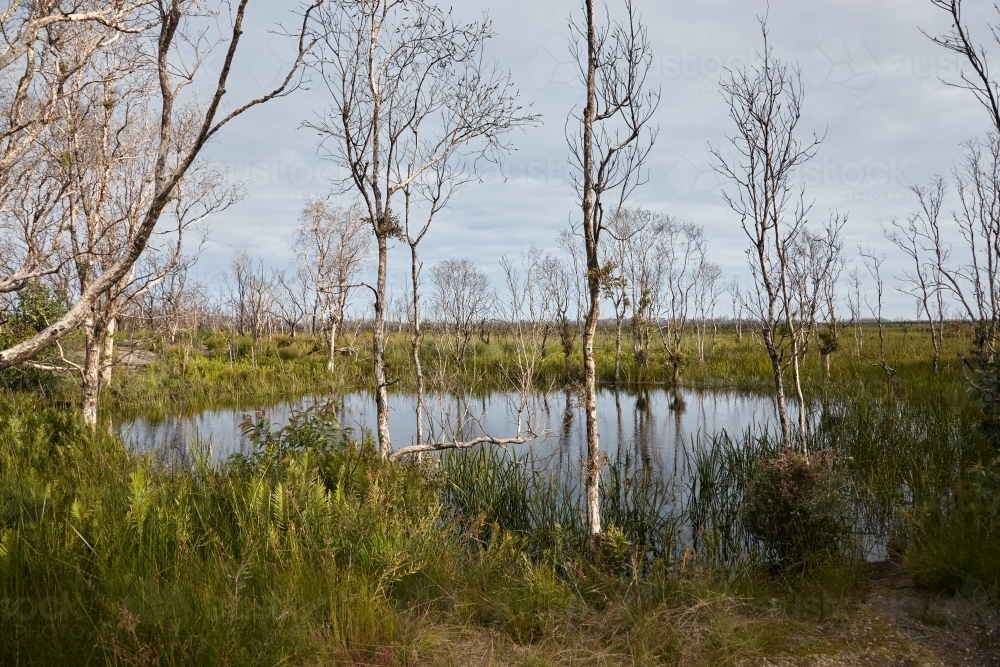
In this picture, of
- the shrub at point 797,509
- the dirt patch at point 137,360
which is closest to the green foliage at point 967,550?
the shrub at point 797,509

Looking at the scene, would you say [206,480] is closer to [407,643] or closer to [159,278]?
[159,278]

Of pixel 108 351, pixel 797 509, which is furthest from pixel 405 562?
pixel 108 351

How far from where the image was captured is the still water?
11.2 m

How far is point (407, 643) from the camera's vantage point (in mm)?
3467

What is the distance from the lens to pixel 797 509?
621cm

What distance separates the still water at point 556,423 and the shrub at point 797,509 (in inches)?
125

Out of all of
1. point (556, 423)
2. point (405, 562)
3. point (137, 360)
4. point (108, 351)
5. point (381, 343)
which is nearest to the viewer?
point (405, 562)

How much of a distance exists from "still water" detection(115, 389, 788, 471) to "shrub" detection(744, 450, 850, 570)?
3.18m

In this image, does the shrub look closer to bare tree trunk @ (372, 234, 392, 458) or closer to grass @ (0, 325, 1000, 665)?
grass @ (0, 325, 1000, 665)

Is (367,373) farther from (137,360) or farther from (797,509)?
(797,509)

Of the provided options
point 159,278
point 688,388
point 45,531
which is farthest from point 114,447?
point 688,388

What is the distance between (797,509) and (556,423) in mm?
9206

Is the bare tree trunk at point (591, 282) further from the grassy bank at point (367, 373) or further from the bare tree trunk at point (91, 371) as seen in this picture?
the bare tree trunk at point (91, 371)

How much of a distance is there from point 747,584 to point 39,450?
28.4 ft
